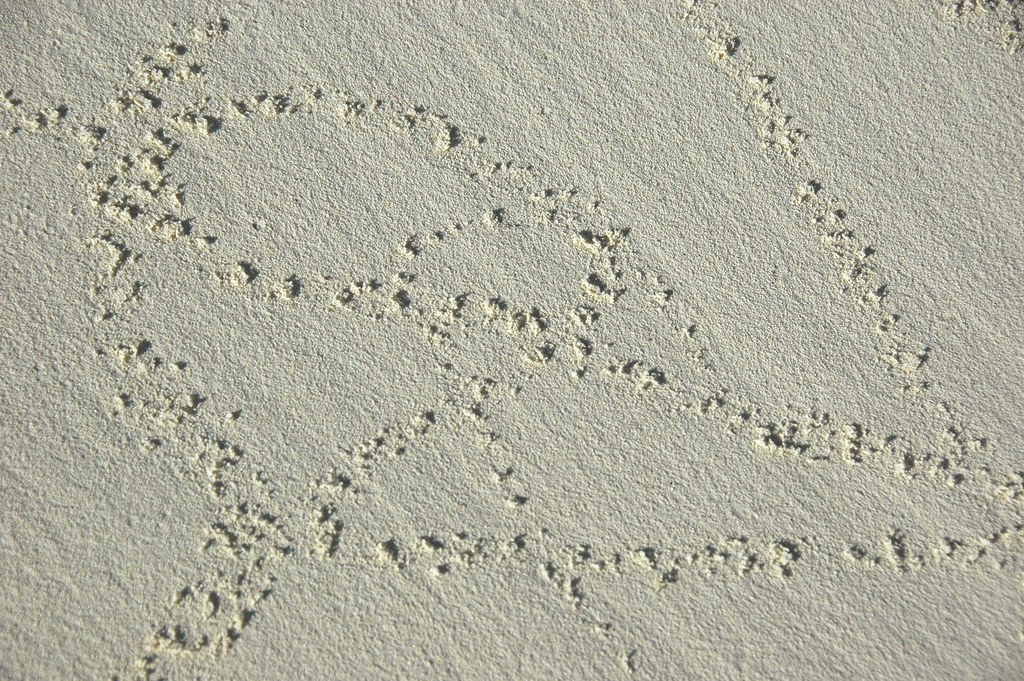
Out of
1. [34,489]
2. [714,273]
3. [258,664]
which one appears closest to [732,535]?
[714,273]

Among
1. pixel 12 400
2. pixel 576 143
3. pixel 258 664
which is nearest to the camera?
pixel 258 664

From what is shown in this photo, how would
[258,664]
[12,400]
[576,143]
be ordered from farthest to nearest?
[576,143], [12,400], [258,664]

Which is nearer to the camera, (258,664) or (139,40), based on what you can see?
(258,664)

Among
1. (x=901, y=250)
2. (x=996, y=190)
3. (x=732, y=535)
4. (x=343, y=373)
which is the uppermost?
(x=996, y=190)

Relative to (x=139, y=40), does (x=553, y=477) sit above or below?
below

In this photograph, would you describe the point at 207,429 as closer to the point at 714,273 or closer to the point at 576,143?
the point at 576,143

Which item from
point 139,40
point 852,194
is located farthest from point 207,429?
point 852,194

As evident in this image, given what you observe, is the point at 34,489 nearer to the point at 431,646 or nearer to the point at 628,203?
the point at 431,646
